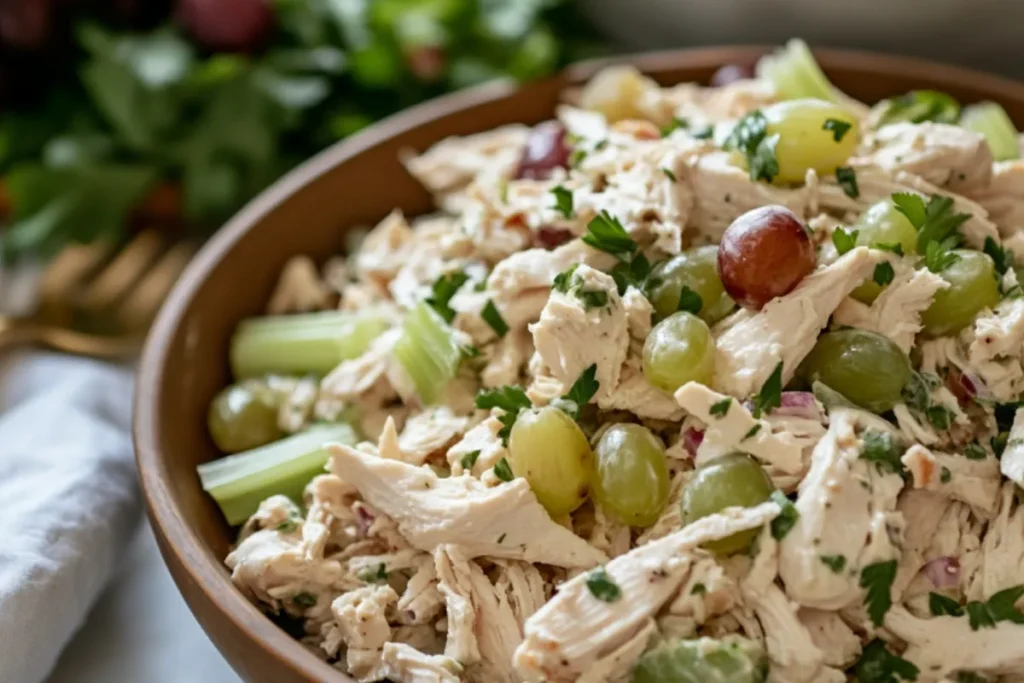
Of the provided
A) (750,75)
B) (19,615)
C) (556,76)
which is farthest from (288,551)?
(750,75)

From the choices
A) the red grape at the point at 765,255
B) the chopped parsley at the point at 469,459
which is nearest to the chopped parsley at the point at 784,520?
the red grape at the point at 765,255

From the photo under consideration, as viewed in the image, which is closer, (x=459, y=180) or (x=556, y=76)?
(x=459, y=180)

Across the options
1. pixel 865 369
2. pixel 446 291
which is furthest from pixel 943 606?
pixel 446 291

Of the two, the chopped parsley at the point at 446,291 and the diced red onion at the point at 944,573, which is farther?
the chopped parsley at the point at 446,291

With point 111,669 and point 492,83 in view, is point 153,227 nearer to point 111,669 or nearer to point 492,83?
point 492,83

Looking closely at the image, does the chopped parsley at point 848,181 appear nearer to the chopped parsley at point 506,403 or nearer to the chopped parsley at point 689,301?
the chopped parsley at point 689,301

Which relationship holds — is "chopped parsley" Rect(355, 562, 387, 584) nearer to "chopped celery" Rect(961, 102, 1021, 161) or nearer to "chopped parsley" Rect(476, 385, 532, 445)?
"chopped parsley" Rect(476, 385, 532, 445)

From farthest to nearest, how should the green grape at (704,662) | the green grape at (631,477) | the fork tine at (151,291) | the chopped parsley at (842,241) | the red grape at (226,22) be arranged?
the red grape at (226,22) < the fork tine at (151,291) < the chopped parsley at (842,241) < the green grape at (631,477) < the green grape at (704,662)
